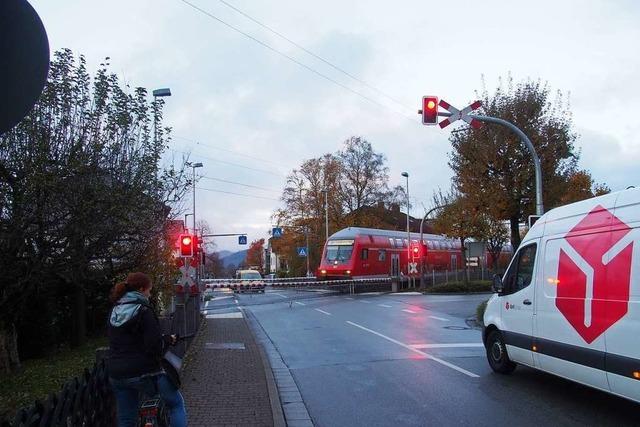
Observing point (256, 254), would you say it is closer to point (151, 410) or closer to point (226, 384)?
point (226, 384)

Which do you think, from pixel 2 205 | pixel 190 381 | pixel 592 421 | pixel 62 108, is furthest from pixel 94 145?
pixel 592 421

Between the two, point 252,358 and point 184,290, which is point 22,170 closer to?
point 252,358

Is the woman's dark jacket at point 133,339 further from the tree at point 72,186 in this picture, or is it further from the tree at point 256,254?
the tree at point 256,254

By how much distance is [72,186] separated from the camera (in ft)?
24.7

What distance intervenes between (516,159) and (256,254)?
112685mm

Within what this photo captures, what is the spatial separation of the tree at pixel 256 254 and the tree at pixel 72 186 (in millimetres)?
112498

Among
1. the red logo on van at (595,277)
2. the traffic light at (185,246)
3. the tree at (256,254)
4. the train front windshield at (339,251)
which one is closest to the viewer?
the red logo on van at (595,277)

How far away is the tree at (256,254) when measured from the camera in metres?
126

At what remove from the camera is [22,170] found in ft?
23.9

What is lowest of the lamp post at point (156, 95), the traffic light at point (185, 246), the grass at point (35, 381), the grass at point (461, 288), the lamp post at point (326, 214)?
the grass at point (35, 381)

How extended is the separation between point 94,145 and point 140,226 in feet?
7.23

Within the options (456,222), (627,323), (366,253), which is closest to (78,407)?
(627,323)

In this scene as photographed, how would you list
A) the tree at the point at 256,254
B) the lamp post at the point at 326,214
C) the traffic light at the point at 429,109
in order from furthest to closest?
the tree at the point at 256,254 < the lamp post at the point at 326,214 < the traffic light at the point at 429,109

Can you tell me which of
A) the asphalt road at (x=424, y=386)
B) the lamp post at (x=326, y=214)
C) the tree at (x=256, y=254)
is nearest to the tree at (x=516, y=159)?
the asphalt road at (x=424, y=386)
